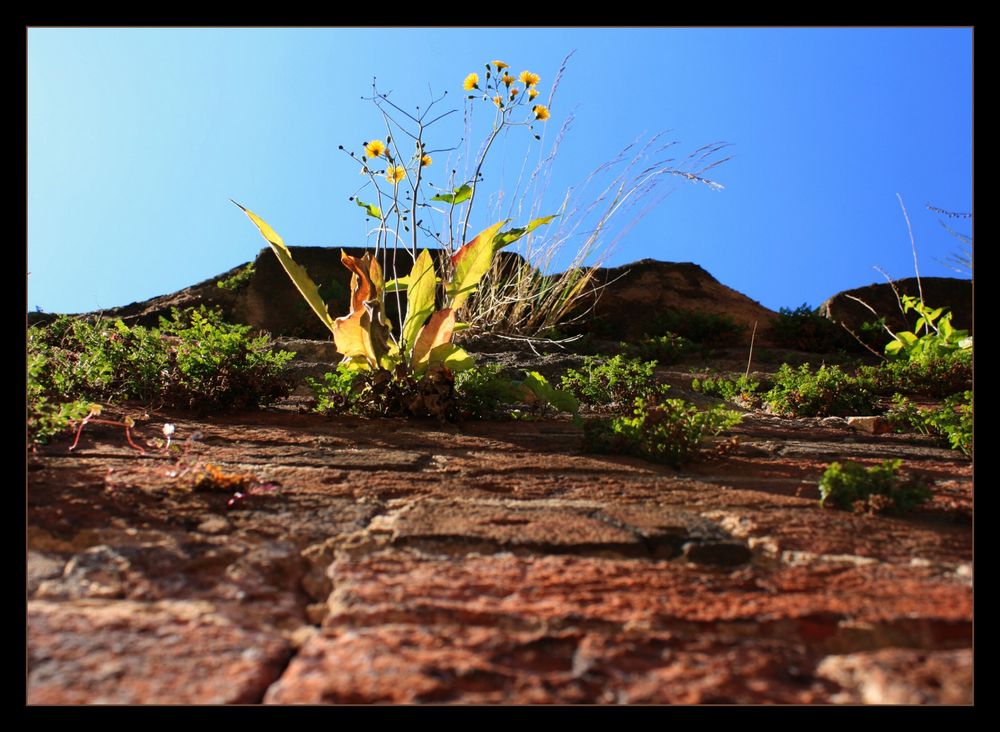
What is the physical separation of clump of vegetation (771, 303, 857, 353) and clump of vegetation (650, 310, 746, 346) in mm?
350

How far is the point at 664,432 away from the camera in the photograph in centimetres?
254

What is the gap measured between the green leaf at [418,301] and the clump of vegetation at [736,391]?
5.97ft

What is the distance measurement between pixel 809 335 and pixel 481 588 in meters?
6.95

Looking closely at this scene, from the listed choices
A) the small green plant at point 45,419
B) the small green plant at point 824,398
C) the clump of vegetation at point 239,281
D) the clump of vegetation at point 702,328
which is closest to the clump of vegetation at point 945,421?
the small green plant at point 824,398

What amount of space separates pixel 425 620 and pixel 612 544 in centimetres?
49

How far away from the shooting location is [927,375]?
15.5 ft

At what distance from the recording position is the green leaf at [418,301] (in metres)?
3.35

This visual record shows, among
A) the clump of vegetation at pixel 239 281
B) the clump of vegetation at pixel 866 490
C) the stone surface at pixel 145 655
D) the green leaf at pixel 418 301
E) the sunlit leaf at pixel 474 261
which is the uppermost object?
the clump of vegetation at pixel 239 281

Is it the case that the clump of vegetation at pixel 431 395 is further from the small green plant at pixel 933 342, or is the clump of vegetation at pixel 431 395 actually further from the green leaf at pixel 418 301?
the small green plant at pixel 933 342

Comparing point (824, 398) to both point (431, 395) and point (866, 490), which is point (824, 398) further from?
point (866, 490)

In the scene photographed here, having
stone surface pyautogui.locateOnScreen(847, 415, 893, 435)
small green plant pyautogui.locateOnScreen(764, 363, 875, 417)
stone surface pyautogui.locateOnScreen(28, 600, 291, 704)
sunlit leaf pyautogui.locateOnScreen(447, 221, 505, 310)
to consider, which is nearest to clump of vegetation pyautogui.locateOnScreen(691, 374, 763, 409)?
small green plant pyautogui.locateOnScreen(764, 363, 875, 417)

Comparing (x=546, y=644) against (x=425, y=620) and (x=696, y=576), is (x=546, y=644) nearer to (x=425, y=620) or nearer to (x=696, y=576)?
(x=425, y=620)
